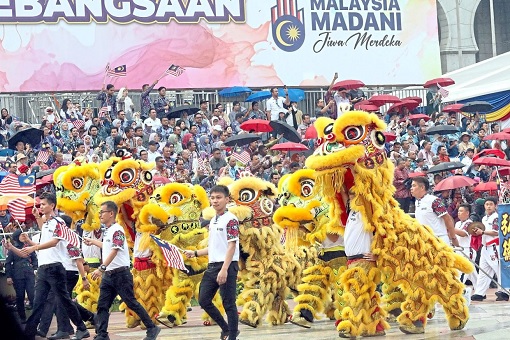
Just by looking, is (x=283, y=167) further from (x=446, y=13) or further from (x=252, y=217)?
(x=446, y=13)

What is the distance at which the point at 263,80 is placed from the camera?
25.3 meters

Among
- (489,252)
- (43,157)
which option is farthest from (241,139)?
(489,252)

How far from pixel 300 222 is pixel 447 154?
964 cm

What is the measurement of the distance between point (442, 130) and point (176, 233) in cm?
1009

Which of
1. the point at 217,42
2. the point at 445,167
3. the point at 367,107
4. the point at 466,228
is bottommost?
the point at 466,228

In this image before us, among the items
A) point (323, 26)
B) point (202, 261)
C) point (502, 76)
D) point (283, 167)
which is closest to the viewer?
point (202, 261)

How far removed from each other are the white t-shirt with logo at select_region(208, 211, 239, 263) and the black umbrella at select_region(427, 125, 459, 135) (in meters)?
12.1

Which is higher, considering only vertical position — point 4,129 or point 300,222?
point 4,129

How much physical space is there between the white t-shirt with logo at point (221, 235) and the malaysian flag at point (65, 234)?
1732 millimetres

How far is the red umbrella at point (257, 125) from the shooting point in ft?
62.7

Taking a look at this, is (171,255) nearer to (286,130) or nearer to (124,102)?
(286,130)

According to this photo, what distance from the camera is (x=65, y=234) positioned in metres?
9.95

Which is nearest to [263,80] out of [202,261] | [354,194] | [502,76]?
[502,76]

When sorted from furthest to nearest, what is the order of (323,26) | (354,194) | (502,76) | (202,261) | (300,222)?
(323,26)
(502,76)
(202,261)
(300,222)
(354,194)
